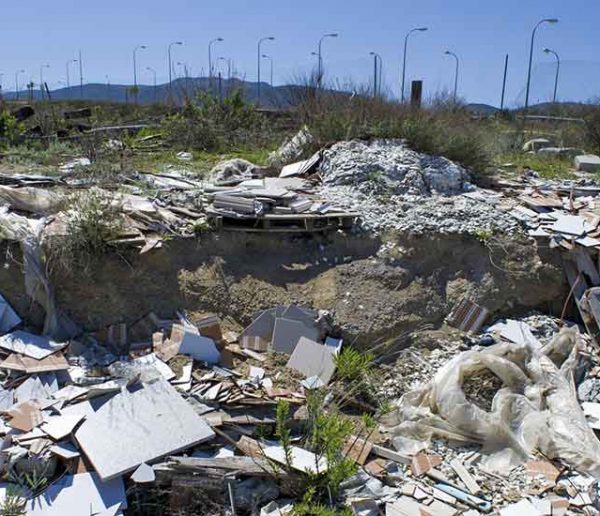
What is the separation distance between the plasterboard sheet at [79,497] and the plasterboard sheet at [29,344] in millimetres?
1267

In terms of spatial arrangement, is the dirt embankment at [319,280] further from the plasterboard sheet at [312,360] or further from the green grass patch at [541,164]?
the green grass patch at [541,164]

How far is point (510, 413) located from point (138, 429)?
2641 mm

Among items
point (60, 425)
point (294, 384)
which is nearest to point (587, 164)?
point (294, 384)

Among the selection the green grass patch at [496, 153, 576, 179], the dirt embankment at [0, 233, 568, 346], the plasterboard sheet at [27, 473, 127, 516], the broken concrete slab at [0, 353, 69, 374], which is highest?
the green grass patch at [496, 153, 576, 179]

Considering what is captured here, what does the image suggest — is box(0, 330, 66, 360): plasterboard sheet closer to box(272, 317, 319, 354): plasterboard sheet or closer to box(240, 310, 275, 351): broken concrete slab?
box(240, 310, 275, 351): broken concrete slab

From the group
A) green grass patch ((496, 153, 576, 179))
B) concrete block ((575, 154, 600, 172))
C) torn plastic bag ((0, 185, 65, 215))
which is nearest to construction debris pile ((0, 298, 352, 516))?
torn plastic bag ((0, 185, 65, 215))

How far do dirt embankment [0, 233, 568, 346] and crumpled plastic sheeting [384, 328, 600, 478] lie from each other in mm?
904

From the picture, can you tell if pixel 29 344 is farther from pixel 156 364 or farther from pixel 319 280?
pixel 319 280

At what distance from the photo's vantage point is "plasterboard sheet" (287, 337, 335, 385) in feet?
15.8

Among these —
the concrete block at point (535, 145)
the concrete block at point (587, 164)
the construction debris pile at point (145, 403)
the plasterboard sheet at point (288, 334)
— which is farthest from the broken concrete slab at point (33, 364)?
the concrete block at point (535, 145)

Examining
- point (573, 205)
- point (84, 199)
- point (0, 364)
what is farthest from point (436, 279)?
point (0, 364)

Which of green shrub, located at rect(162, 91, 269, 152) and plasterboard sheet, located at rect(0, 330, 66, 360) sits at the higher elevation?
green shrub, located at rect(162, 91, 269, 152)

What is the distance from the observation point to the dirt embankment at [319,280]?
5.14 m

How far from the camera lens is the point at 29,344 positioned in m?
4.65
